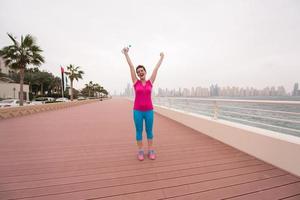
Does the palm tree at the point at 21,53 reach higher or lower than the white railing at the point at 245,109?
higher

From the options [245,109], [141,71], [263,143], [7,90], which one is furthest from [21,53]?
[7,90]

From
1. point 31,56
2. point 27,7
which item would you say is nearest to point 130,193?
point 27,7

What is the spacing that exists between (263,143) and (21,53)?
13.6m

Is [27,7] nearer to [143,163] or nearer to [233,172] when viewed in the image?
[143,163]

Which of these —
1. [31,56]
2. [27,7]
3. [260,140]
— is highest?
[27,7]

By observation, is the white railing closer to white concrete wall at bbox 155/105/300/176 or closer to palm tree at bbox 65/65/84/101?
white concrete wall at bbox 155/105/300/176

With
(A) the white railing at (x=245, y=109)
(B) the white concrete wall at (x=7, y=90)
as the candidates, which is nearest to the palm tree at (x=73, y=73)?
(B) the white concrete wall at (x=7, y=90)

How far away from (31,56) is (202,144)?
493 inches

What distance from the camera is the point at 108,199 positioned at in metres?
1.26

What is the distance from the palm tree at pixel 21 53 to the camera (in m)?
8.90

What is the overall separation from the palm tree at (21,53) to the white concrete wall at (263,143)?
12.4m

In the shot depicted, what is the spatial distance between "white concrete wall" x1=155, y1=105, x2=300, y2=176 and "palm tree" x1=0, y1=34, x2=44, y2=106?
1244 cm

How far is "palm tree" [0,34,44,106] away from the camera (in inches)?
350

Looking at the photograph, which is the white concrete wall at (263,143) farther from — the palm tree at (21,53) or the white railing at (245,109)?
the palm tree at (21,53)
